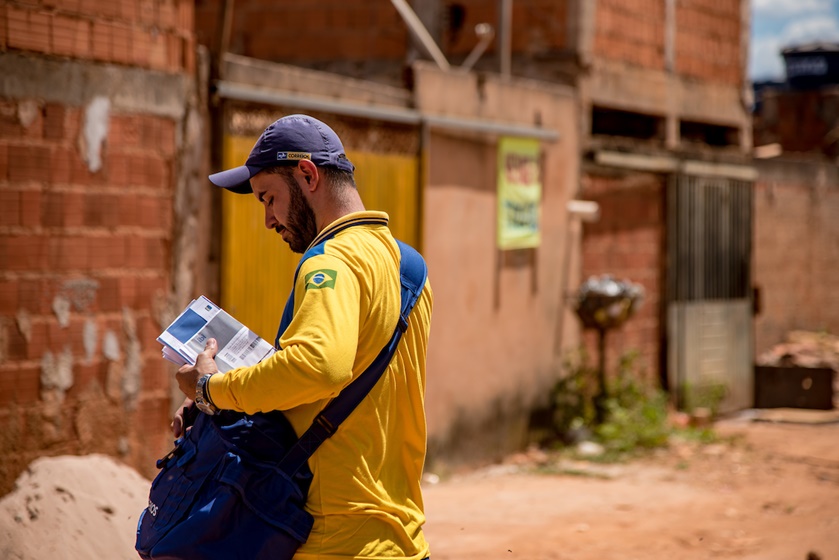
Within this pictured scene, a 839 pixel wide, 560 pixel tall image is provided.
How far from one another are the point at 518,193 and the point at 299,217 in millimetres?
6816

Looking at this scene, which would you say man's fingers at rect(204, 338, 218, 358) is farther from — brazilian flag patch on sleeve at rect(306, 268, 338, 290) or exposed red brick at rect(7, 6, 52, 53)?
exposed red brick at rect(7, 6, 52, 53)

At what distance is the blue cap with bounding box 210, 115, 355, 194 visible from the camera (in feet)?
9.17

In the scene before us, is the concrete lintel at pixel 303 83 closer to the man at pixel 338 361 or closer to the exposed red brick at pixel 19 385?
the exposed red brick at pixel 19 385

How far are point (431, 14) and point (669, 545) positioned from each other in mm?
6262

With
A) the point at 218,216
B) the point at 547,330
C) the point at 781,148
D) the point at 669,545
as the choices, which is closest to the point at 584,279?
the point at 547,330

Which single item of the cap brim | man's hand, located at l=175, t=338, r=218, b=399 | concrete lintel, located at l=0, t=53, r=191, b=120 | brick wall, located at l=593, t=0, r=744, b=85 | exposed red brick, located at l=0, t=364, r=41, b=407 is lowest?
exposed red brick, located at l=0, t=364, r=41, b=407

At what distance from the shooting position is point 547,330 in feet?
33.0

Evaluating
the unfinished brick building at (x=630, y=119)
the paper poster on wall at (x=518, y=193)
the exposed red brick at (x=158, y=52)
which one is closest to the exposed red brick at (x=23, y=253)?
the exposed red brick at (x=158, y=52)

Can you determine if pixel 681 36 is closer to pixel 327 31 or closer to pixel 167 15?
pixel 327 31

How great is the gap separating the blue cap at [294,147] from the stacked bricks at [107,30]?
3.00 m

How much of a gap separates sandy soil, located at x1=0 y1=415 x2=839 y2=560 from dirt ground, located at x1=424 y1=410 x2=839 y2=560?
0.01 metres

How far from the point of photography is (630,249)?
37.2ft

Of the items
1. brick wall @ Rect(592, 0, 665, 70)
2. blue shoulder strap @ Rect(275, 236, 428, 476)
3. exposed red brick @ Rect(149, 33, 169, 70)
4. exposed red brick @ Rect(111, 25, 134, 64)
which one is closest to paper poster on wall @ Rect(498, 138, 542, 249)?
brick wall @ Rect(592, 0, 665, 70)

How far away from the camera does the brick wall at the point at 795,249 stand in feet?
50.6
